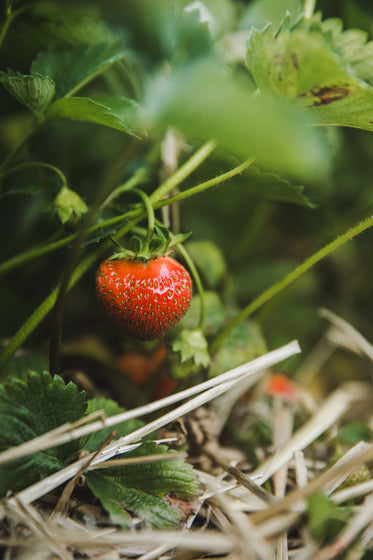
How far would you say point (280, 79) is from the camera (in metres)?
0.60

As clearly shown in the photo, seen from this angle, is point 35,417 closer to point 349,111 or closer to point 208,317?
point 208,317

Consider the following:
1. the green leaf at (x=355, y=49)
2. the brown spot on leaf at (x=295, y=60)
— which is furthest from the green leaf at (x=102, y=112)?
the green leaf at (x=355, y=49)

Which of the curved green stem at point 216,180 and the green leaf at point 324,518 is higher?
the curved green stem at point 216,180

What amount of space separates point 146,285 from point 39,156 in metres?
0.40

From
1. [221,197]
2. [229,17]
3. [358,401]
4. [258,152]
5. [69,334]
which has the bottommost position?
[69,334]

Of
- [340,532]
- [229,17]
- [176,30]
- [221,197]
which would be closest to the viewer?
[340,532]

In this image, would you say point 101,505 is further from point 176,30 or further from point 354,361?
point 354,361

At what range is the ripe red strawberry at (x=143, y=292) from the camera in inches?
27.4

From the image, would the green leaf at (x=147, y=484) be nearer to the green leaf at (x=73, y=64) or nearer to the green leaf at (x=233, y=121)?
the green leaf at (x=233, y=121)

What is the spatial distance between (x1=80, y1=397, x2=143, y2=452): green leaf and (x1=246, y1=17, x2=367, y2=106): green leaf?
1.80ft

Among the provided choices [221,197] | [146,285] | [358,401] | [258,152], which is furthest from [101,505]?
[221,197]

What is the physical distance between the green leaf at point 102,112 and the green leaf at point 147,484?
474 millimetres

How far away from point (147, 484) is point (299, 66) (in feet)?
2.00

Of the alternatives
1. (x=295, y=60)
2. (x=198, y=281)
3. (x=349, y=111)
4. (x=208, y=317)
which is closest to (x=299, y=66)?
(x=295, y=60)
